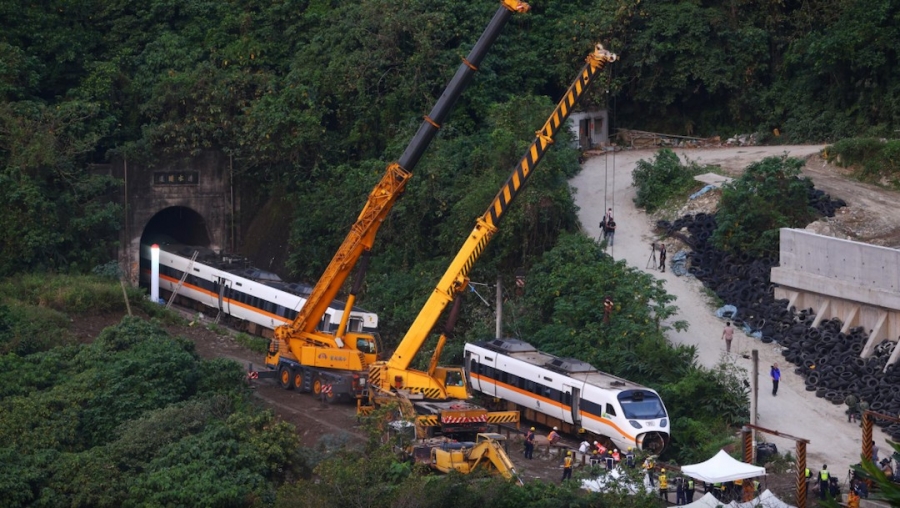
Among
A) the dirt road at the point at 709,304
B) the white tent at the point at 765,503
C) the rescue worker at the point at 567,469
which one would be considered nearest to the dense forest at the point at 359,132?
the dirt road at the point at 709,304

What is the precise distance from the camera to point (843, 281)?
3372cm

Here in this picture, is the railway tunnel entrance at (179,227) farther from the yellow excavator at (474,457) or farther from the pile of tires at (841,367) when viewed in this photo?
the pile of tires at (841,367)

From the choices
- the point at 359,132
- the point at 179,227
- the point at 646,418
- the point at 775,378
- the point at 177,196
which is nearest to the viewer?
the point at 646,418

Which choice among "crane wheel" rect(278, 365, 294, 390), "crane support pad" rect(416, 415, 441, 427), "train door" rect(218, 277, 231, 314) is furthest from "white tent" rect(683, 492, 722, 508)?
"train door" rect(218, 277, 231, 314)

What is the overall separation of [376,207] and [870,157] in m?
19.6

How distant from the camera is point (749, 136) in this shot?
4809 centimetres

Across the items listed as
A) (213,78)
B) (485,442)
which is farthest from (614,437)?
(213,78)

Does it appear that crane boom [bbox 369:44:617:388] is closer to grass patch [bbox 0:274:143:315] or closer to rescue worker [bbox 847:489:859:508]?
rescue worker [bbox 847:489:859:508]

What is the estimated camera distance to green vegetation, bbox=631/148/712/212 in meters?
42.2

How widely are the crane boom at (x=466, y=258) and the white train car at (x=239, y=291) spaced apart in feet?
14.1

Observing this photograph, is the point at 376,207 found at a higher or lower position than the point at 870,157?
lower

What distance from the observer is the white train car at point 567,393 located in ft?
95.2

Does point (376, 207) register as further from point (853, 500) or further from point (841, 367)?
point (853, 500)

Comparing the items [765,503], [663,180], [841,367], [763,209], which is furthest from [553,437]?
[663,180]
